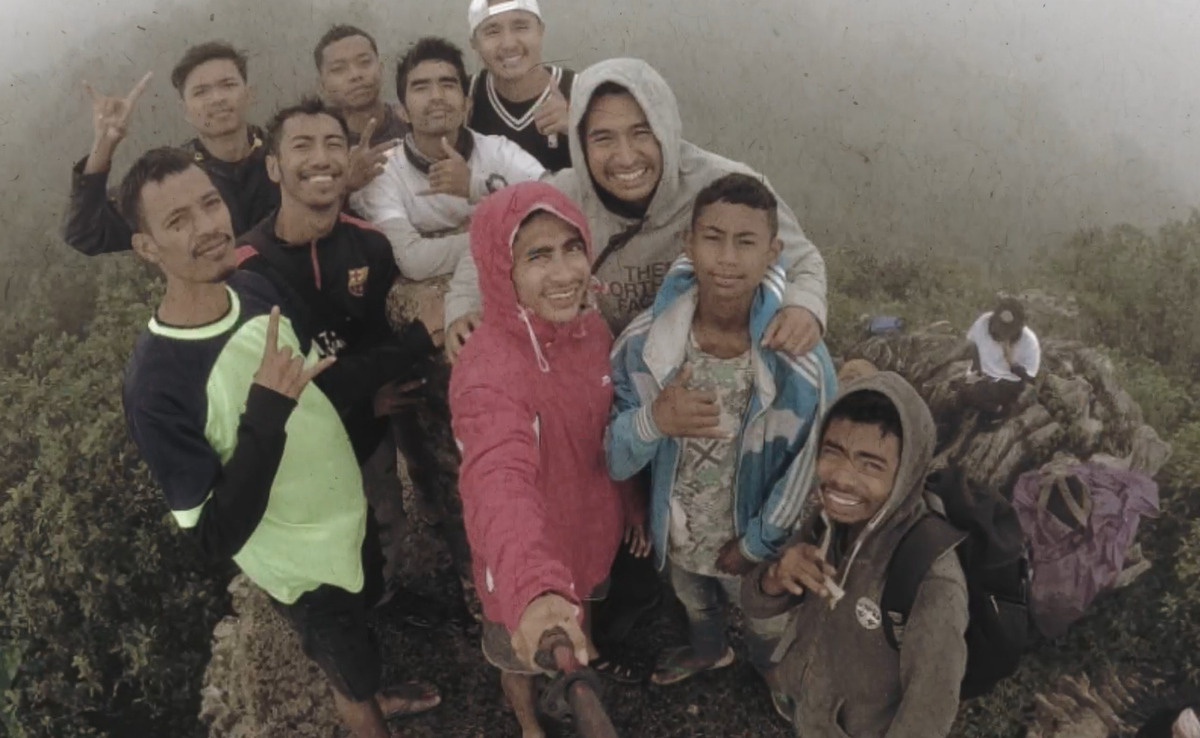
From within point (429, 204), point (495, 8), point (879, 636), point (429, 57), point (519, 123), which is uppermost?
point (495, 8)

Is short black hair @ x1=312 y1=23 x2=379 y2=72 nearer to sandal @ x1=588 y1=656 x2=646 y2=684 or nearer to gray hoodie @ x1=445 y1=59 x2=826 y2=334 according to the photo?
gray hoodie @ x1=445 y1=59 x2=826 y2=334

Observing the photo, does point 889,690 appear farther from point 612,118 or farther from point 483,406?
point 612,118

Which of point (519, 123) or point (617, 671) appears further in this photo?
point (519, 123)

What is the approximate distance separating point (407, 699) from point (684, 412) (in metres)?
2.15

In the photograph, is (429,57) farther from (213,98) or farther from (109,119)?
(109,119)

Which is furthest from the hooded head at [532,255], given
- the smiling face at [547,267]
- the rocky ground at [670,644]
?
the rocky ground at [670,644]

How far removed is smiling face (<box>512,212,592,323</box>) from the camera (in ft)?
7.13

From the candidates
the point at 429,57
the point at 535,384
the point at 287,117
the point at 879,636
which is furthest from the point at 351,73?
the point at 879,636

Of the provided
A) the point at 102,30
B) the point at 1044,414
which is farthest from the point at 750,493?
the point at 102,30

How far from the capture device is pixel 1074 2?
4.19 metres

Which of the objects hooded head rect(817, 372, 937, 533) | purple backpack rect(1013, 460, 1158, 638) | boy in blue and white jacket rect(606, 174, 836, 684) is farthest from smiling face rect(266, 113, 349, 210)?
purple backpack rect(1013, 460, 1158, 638)

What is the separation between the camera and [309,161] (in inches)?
104

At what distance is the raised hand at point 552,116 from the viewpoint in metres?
3.35

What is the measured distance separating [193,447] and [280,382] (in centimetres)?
29
